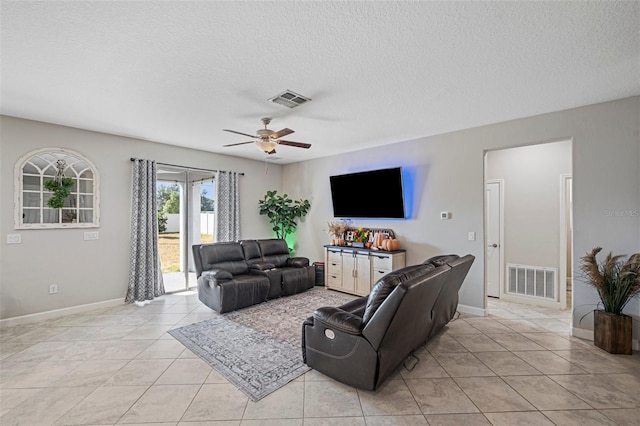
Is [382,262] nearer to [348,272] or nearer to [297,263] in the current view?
[348,272]

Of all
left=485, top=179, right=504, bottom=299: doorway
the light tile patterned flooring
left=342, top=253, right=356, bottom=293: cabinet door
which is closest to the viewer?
the light tile patterned flooring

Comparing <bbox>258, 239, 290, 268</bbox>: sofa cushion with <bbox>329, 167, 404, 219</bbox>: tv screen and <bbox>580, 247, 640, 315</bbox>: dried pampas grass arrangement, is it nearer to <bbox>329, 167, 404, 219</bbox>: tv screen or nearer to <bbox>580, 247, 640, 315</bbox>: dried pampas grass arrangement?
<bbox>329, 167, 404, 219</bbox>: tv screen

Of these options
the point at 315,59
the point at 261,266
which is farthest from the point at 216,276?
the point at 315,59

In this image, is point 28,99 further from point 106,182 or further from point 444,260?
point 444,260

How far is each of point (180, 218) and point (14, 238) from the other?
7.54 feet

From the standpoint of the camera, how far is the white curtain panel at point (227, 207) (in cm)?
610

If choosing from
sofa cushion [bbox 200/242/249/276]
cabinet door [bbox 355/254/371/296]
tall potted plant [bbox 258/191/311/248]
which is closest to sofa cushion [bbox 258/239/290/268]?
sofa cushion [bbox 200/242/249/276]

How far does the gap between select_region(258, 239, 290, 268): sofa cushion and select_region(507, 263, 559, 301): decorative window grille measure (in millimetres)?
4151

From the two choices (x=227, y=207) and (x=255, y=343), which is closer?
(x=255, y=343)

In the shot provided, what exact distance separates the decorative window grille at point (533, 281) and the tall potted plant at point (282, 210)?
4.23 meters

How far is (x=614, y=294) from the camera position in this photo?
10.1 feet

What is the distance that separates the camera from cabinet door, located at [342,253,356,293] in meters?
5.34

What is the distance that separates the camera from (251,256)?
18.0 ft

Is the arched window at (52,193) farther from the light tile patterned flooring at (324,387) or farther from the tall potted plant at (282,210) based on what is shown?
the tall potted plant at (282,210)
